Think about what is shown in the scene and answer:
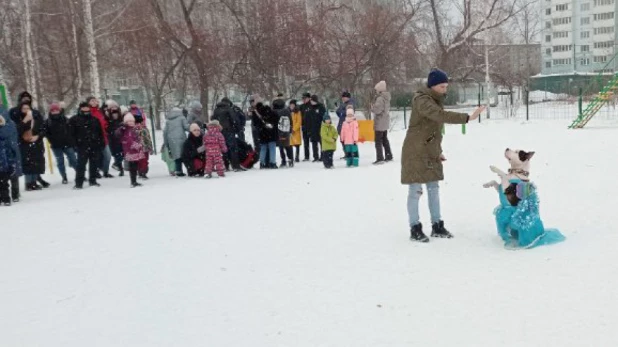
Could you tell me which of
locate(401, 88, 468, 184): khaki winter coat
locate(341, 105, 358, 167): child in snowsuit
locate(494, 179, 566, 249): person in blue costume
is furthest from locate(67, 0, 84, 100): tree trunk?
locate(494, 179, 566, 249): person in blue costume

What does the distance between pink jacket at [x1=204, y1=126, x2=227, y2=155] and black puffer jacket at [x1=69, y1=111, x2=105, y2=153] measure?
89.4 inches

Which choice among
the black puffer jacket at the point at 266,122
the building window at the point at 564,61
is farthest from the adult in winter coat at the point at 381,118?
the building window at the point at 564,61

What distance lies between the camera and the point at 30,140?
10961 millimetres

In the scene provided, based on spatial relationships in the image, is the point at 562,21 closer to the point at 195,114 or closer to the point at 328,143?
the point at 328,143

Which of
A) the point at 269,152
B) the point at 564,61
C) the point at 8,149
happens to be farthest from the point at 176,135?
the point at 564,61

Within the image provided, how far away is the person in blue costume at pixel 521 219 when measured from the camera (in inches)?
205

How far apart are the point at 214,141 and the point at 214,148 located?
151 millimetres

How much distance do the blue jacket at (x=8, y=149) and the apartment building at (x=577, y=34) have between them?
80.3m

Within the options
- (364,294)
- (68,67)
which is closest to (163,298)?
(364,294)

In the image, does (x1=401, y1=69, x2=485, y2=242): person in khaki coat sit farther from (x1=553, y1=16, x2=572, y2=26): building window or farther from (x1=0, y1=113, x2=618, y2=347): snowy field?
(x1=553, y1=16, x2=572, y2=26): building window

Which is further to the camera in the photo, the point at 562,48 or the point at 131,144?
the point at 562,48

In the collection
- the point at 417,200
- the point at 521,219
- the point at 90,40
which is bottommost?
the point at 521,219

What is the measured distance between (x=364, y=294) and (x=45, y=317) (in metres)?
2.41

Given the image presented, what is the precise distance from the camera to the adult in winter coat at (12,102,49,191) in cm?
1084
